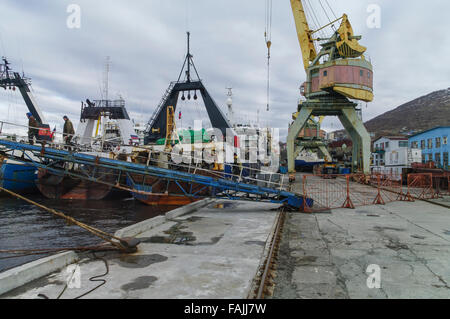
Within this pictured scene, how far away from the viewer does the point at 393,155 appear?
3766 cm

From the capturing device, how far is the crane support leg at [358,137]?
2636cm

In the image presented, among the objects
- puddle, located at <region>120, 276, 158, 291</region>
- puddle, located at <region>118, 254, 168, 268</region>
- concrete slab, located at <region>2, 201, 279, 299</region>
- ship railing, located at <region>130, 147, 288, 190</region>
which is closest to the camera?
concrete slab, located at <region>2, 201, 279, 299</region>

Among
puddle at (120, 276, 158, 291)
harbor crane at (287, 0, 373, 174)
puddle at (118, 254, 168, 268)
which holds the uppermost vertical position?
harbor crane at (287, 0, 373, 174)

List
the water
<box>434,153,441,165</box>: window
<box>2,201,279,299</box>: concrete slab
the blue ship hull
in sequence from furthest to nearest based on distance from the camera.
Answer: <box>434,153,441,165</box>: window < the blue ship hull < the water < <box>2,201,279,299</box>: concrete slab

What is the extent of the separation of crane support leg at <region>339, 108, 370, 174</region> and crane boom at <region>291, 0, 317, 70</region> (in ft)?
25.2

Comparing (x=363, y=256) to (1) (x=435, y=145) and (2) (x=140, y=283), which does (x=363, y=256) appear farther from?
(1) (x=435, y=145)

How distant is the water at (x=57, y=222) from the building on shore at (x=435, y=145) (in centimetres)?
3431

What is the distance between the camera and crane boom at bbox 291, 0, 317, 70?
3066cm

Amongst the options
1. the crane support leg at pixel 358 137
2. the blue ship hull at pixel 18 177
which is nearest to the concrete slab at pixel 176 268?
the blue ship hull at pixel 18 177

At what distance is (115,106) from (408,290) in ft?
129

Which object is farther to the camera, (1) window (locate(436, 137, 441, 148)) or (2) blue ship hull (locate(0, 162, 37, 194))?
(1) window (locate(436, 137, 441, 148))

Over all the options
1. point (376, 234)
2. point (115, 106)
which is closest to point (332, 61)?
point (376, 234)

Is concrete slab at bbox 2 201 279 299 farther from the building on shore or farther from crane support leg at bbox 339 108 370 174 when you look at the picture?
the building on shore

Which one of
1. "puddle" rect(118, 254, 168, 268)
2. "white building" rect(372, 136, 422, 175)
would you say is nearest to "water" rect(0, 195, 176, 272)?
"puddle" rect(118, 254, 168, 268)
